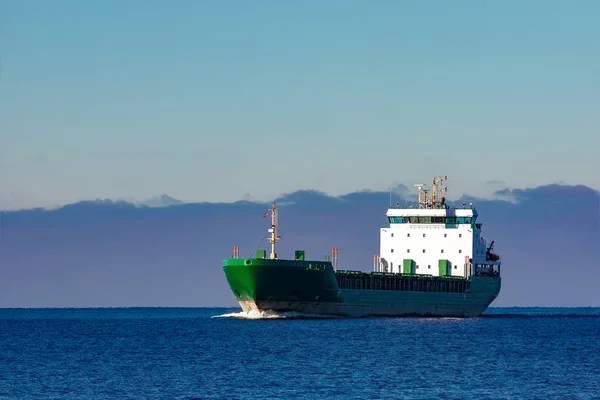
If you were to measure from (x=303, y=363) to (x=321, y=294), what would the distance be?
1216 inches

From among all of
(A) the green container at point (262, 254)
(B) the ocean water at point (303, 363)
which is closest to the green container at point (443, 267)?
(B) the ocean water at point (303, 363)

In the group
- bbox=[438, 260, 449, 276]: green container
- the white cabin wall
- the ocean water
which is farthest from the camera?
the white cabin wall

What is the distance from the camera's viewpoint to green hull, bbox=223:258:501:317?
82688 millimetres

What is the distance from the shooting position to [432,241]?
338ft

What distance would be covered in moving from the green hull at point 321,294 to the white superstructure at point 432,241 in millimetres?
2203

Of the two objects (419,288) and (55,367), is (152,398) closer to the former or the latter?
(55,367)

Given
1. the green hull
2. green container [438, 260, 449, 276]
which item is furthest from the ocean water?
green container [438, 260, 449, 276]

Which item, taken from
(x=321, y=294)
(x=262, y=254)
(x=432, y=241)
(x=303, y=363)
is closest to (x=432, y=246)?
(x=432, y=241)

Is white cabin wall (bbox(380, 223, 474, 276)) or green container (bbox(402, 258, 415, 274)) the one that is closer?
white cabin wall (bbox(380, 223, 474, 276))

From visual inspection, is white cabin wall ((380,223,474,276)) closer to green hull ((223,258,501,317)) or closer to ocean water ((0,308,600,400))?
green hull ((223,258,501,317))

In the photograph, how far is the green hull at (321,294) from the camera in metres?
82.7

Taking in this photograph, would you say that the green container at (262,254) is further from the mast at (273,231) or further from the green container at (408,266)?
the green container at (408,266)

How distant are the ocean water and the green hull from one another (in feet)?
5.94

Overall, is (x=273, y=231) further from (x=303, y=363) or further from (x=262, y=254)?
(x=303, y=363)
